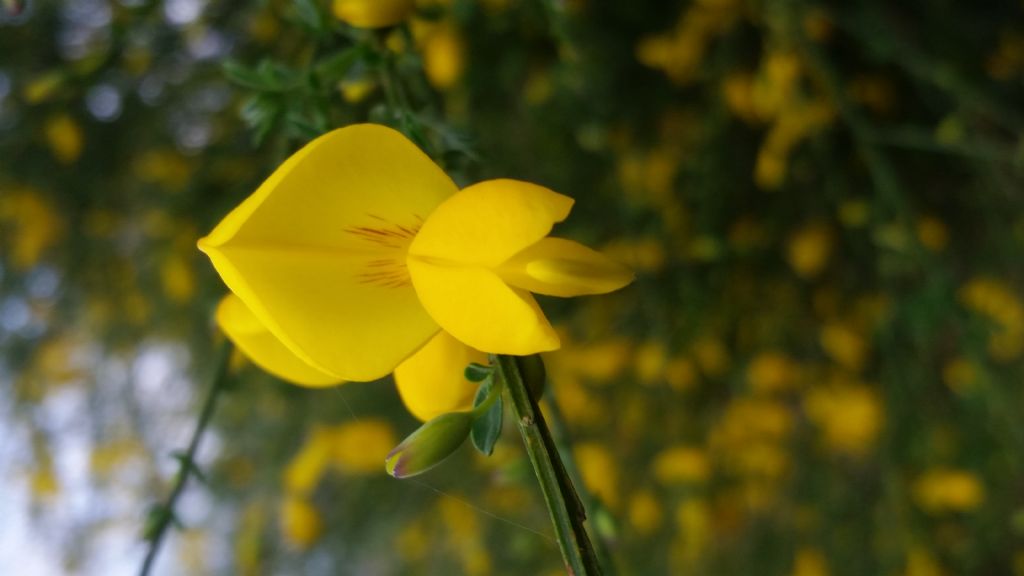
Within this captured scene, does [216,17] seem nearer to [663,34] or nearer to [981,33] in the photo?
[663,34]

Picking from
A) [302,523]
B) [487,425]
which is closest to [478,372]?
[487,425]

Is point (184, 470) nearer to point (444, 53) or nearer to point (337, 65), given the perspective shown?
point (337, 65)

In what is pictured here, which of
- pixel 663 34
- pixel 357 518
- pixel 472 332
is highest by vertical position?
pixel 472 332

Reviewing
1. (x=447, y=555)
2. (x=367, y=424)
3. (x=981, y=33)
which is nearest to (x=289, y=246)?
(x=367, y=424)

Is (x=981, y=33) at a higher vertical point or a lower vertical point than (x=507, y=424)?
higher

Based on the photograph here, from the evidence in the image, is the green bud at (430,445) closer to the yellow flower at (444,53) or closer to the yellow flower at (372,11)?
the yellow flower at (372,11)

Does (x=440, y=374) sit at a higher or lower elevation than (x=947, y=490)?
higher

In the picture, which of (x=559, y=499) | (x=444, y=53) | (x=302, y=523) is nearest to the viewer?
(x=559, y=499)

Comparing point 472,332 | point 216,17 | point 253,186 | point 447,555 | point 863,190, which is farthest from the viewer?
point 447,555
